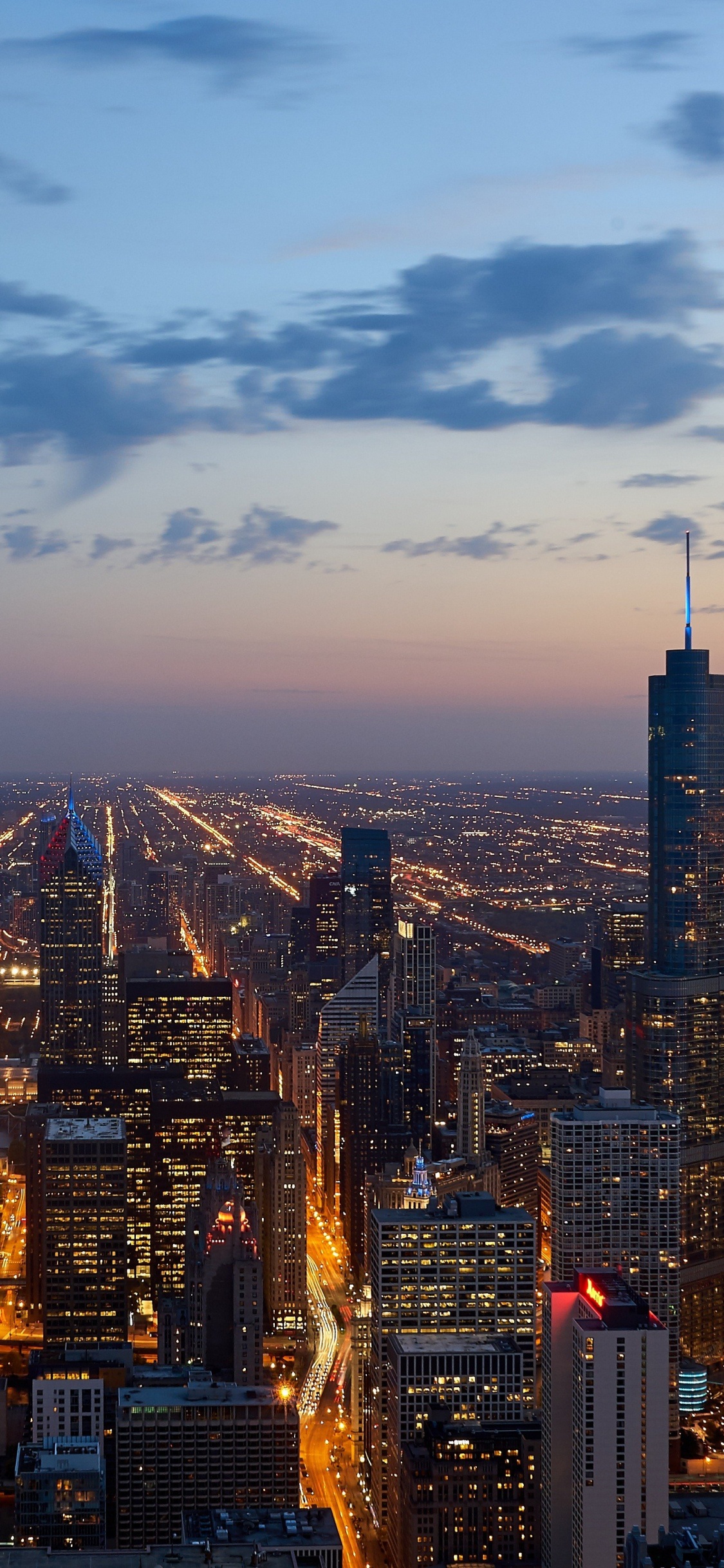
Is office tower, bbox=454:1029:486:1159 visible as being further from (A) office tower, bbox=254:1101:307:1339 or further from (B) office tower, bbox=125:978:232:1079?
(B) office tower, bbox=125:978:232:1079

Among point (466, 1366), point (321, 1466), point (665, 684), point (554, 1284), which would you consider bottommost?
point (321, 1466)

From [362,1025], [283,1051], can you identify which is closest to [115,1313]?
[362,1025]

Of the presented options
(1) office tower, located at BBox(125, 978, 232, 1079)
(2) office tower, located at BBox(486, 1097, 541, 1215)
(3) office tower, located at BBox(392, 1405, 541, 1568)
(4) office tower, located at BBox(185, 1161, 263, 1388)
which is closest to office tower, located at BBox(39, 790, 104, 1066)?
(1) office tower, located at BBox(125, 978, 232, 1079)

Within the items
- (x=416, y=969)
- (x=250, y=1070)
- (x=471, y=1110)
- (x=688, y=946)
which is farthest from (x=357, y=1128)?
(x=416, y=969)

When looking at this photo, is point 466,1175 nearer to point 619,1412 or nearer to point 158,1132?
point 158,1132

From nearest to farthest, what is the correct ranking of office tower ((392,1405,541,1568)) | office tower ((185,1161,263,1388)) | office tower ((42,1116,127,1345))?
office tower ((392,1405,541,1568)) < office tower ((185,1161,263,1388)) < office tower ((42,1116,127,1345))

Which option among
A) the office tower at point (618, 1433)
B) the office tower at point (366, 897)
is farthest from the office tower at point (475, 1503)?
the office tower at point (366, 897)
